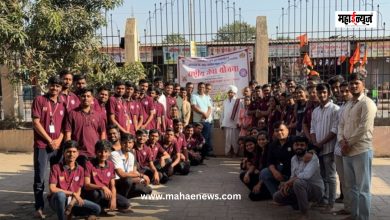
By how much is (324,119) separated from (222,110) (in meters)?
3.94

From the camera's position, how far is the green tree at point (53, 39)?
7680 millimetres

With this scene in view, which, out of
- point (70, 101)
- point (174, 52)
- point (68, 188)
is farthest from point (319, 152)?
point (174, 52)

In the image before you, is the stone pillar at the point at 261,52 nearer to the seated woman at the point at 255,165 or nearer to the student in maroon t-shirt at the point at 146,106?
the student in maroon t-shirt at the point at 146,106

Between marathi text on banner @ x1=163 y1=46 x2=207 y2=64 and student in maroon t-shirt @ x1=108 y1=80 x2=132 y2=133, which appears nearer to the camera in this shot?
student in maroon t-shirt @ x1=108 y1=80 x2=132 y2=133

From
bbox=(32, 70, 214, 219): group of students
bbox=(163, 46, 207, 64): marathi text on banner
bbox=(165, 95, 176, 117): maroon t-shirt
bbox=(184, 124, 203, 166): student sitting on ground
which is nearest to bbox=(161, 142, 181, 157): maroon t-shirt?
bbox=(32, 70, 214, 219): group of students

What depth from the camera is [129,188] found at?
5410mm

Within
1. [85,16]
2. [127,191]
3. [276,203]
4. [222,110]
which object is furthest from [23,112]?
[276,203]

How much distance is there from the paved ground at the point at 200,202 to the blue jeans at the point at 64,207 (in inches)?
16.1

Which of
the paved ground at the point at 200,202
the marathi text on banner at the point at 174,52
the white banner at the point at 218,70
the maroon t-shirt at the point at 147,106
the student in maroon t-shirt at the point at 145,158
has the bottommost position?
the paved ground at the point at 200,202

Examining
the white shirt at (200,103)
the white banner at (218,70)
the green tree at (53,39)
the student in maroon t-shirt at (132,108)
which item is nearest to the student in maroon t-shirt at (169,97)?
the white shirt at (200,103)

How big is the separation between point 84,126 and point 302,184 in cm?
268

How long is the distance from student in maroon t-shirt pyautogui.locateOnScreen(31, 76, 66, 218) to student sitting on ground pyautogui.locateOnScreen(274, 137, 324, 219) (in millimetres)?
2717

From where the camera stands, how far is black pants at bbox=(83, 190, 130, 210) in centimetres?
484
